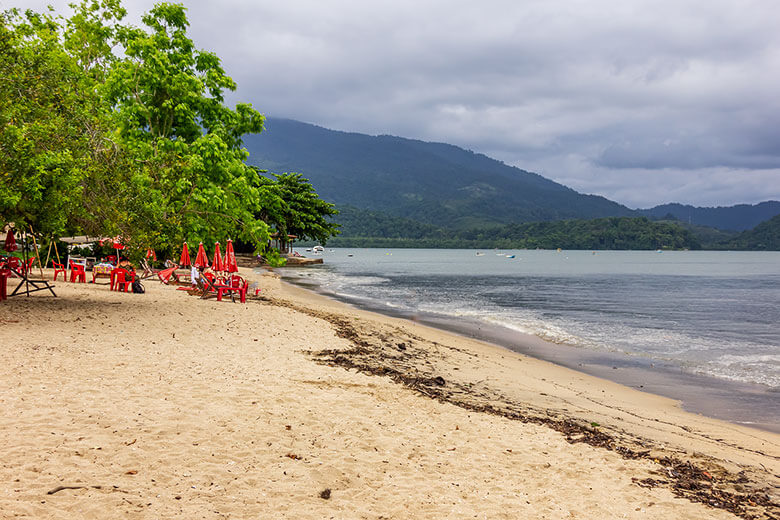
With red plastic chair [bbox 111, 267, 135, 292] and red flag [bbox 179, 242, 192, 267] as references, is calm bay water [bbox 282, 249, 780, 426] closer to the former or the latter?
red flag [bbox 179, 242, 192, 267]

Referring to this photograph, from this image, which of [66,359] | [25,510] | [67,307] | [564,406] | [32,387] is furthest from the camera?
[67,307]

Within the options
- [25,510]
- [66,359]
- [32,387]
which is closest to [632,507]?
[25,510]

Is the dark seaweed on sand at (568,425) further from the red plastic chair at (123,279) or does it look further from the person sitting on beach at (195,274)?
the red plastic chair at (123,279)

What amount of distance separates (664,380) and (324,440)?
11.1m

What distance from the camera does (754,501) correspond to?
584cm

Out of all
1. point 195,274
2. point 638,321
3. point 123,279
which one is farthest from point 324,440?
point 638,321

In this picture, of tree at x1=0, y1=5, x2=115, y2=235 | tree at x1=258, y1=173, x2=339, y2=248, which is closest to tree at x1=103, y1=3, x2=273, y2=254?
tree at x1=0, y1=5, x2=115, y2=235

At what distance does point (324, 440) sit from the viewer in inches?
255

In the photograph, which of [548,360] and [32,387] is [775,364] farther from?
[32,387]

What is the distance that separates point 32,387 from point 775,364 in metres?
20.2

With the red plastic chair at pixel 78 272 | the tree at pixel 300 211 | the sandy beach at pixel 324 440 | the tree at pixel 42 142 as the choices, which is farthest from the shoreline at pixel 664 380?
the tree at pixel 300 211

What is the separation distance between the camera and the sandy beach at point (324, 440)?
196 inches

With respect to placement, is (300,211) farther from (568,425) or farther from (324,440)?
(324,440)

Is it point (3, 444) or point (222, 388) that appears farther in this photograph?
point (222, 388)
